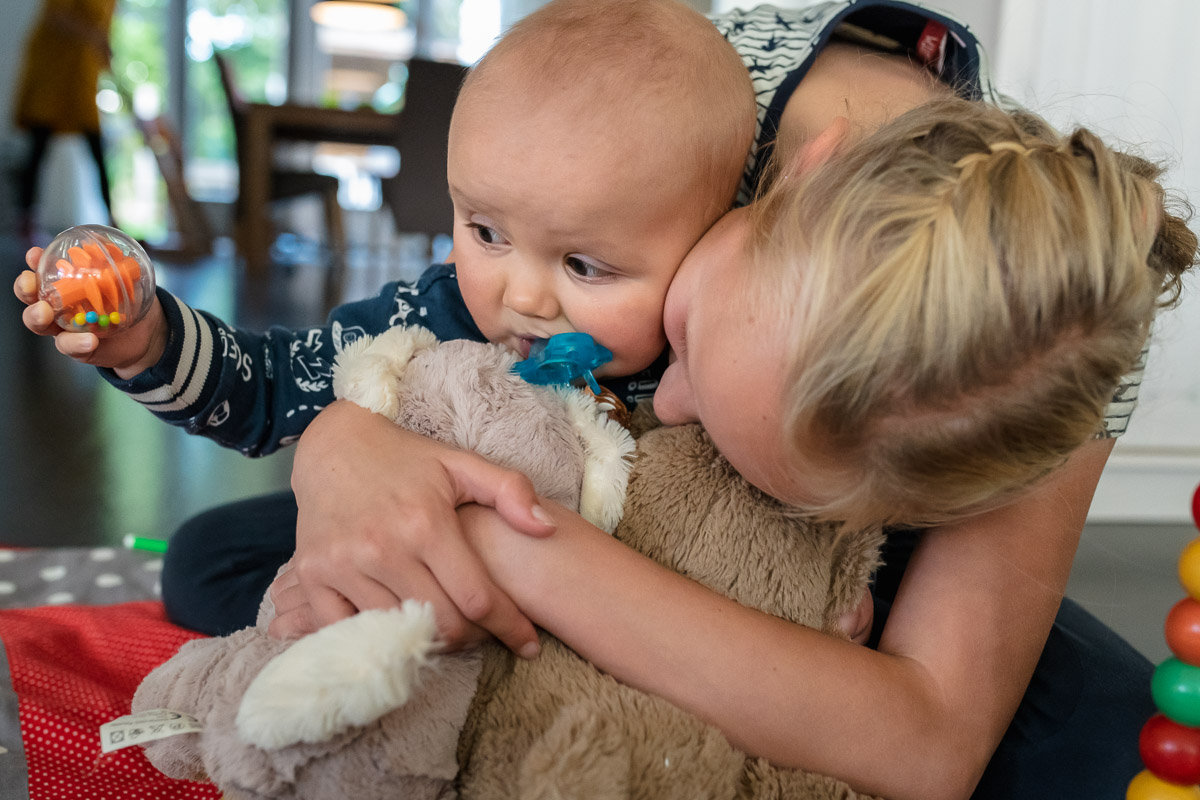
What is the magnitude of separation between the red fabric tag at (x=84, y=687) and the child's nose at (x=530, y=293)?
493 millimetres

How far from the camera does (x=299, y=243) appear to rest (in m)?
7.47

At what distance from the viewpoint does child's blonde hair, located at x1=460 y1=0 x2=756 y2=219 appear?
69 centimetres

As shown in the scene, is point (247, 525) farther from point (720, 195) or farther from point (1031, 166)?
point (1031, 166)

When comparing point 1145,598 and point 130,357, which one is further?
point 1145,598

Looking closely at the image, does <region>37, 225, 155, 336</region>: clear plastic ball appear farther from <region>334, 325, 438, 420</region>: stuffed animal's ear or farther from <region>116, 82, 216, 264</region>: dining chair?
<region>116, 82, 216, 264</region>: dining chair

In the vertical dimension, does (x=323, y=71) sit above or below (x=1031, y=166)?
below

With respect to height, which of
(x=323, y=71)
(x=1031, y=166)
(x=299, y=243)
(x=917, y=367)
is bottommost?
(x=299, y=243)

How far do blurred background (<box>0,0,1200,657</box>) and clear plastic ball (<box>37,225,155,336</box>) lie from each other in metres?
0.44

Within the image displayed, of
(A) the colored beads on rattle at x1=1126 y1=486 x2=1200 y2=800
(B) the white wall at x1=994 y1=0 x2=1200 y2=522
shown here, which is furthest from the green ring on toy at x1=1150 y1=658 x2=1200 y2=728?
(B) the white wall at x1=994 y1=0 x2=1200 y2=522

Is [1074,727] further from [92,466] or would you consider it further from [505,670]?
[92,466]

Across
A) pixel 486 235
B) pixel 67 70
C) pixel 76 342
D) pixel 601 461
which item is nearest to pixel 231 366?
pixel 76 342

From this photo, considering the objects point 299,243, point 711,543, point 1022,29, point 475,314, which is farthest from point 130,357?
point 299,243

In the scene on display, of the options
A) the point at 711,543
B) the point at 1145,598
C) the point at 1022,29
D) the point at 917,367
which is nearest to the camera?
the point at 917,367

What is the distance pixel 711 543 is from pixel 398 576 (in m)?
0.22
